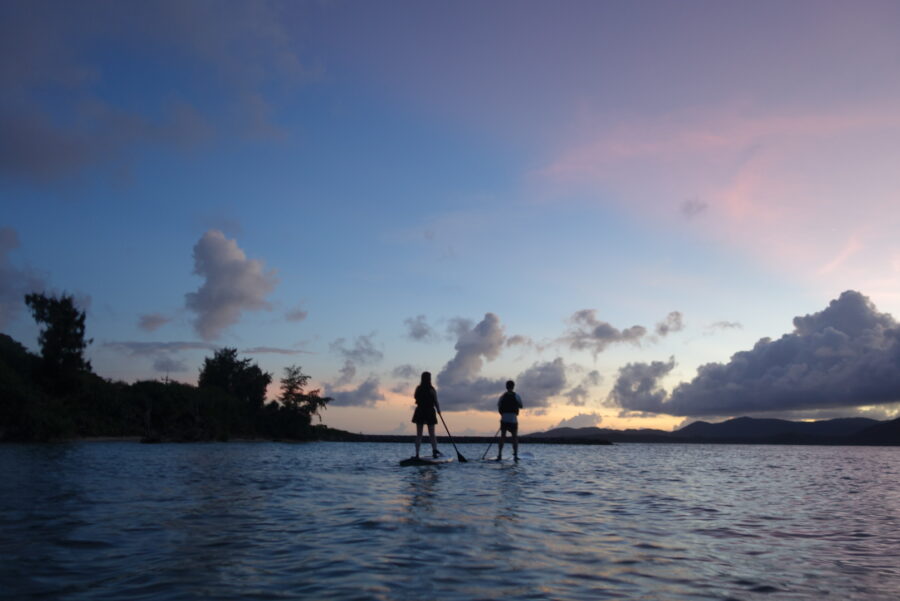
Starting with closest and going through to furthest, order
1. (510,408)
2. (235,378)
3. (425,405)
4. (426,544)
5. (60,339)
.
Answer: (426,544), (425,405), (510,408), (60,339), (235,378)

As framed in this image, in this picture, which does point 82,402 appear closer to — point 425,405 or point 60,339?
point 60,339

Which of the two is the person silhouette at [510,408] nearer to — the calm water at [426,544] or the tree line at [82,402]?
the calm water at [426,544]

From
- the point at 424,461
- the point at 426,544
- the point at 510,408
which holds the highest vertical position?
the point at 510,408

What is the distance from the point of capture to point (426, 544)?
8453 mm

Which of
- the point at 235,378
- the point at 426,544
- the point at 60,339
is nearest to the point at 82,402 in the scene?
the point at 60,339

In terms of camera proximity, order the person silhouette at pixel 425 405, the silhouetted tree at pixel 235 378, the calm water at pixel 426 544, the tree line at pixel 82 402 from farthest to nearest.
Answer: the silhouetted tree at pixel 235 378 < the tree line at pixel 82 402 < the person silhouette at pixel 425 405 < the calm water at pixel 426 544

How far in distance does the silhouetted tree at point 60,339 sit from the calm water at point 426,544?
61.6m

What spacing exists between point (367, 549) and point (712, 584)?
4191 mm

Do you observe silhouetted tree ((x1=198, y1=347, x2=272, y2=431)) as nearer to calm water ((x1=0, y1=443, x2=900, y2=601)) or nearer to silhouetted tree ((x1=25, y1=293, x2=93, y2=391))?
silhouetted tree ((x1=25, y1=293, x2=93, y2=391))

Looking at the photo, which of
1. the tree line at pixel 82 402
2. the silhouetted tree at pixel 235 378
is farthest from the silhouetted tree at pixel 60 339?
the silhouetted tree at pixel 235 378

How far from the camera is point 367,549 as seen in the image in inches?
318

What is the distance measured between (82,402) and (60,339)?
7.65 metres

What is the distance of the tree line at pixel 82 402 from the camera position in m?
55.2

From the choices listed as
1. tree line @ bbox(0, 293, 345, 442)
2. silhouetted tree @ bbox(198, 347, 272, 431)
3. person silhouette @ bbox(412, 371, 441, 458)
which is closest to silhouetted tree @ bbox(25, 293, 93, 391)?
tree line @ bbox(0, 293, 345, 442)
